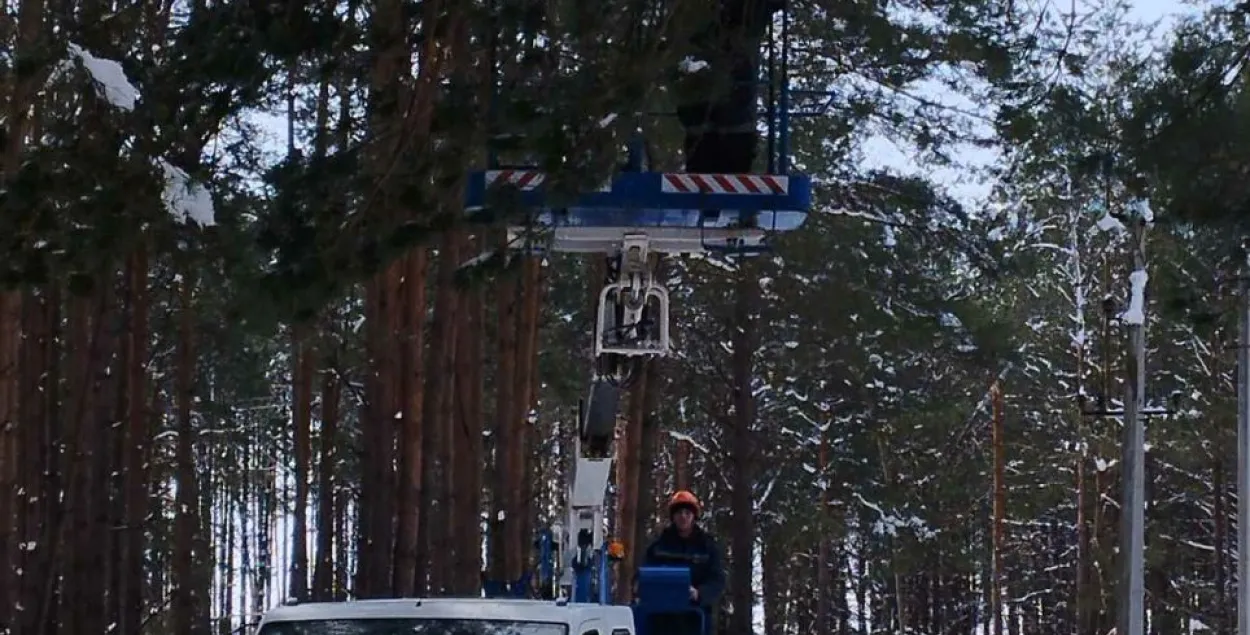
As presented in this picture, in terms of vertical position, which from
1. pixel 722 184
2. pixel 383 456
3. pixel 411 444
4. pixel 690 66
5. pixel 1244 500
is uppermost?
pixel 690 66

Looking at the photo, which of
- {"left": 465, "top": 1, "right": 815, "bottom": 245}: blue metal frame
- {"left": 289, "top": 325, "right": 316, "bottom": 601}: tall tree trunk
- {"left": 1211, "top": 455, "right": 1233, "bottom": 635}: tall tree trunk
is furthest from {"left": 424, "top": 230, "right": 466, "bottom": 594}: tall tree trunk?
{"left": 1211, "top": 455, "right": 1233, "bottom": 635}: tall tree trunk

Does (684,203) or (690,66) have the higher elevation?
(690,66)

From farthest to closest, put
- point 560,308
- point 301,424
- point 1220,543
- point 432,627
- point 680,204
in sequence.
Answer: point 1220,543
point 301,424
point 560,308
point 680,204
point 432,627

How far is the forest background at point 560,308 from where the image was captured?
873 cm

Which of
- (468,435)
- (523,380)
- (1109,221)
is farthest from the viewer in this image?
(1109,221)

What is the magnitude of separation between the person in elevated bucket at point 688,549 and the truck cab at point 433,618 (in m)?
3.68

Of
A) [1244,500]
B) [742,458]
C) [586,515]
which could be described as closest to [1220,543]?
[1244,500]

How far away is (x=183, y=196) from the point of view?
8961 mm

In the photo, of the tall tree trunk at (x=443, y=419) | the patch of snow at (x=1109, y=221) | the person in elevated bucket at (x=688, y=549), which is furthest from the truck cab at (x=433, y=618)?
the patch of snow at (x=1109, y=221)

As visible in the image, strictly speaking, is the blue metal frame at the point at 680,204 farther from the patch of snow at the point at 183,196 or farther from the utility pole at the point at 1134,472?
the utility pole at the point at 1134,472

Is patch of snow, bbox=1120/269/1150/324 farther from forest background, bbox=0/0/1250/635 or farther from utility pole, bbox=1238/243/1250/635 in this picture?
utility pole, bbox=1238/243/1250/635

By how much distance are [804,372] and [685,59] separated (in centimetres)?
2337

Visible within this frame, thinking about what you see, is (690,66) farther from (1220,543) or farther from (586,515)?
(1220,543)

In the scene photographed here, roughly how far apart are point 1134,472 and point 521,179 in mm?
17804
